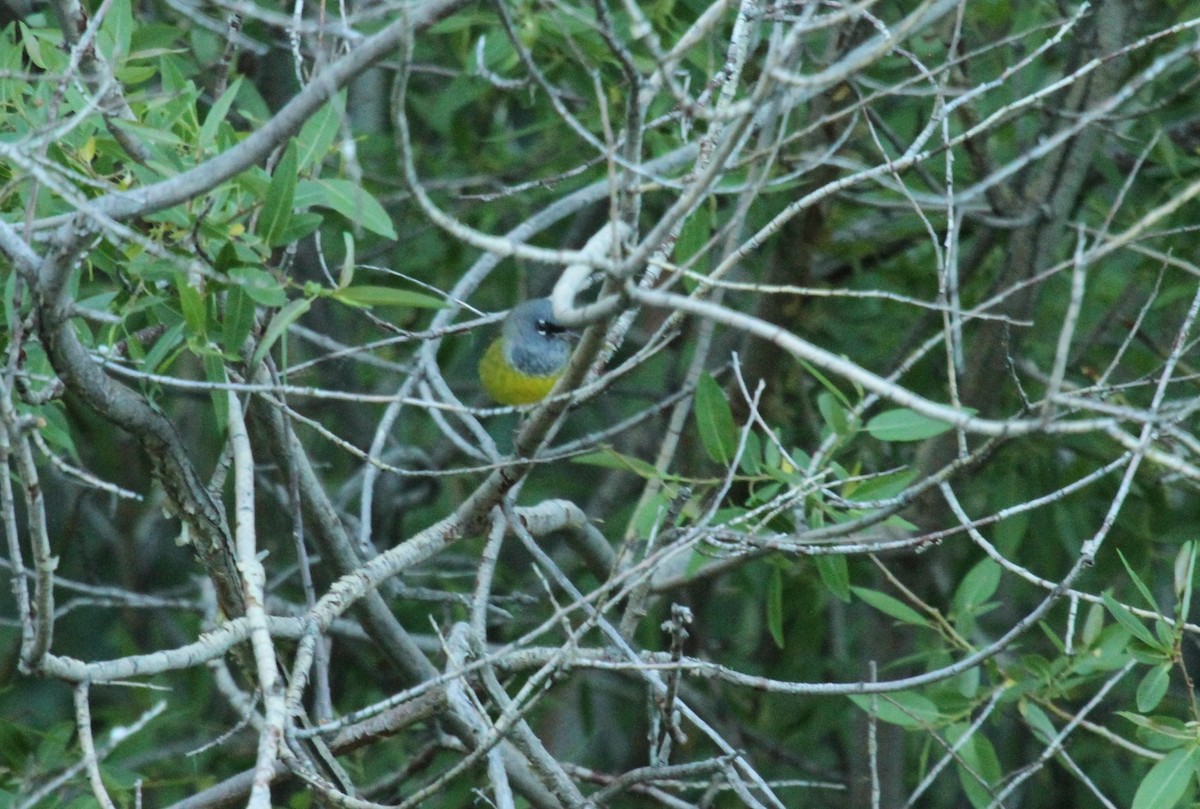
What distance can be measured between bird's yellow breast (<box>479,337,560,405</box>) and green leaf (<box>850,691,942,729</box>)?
2.01 metres

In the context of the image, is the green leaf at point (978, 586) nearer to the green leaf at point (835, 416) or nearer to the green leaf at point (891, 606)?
the green leaf at point (891, 606)

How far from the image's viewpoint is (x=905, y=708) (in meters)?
3.43

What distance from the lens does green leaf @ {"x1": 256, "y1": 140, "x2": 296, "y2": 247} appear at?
2531 mm

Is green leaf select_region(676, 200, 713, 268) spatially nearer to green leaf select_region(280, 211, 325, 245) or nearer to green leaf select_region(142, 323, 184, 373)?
green leaf select_region(280, 211, 325, 245)

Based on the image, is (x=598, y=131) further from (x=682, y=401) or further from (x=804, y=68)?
(x=682, y=401)

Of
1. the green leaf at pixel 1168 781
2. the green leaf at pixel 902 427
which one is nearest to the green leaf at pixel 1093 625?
the green leaf at pixel 1168 781

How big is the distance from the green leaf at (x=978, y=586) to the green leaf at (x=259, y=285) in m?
2.22

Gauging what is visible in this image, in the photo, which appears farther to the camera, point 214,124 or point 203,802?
point 203,802

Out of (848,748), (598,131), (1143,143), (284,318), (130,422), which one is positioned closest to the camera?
(284,318)

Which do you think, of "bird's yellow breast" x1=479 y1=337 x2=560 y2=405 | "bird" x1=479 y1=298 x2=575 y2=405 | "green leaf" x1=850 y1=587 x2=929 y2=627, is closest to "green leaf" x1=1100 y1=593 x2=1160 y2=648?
"green leaf" x1=850 y1=587 x2=929 y2=627

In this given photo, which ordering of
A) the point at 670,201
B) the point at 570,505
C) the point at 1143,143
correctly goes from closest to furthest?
the point at 570,505 → the point at 1143,143 → the point at 670,201

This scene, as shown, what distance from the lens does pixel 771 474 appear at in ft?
10.6

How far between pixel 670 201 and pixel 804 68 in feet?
2.52

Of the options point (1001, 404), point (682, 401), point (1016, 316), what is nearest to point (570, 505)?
point (682, 401)
